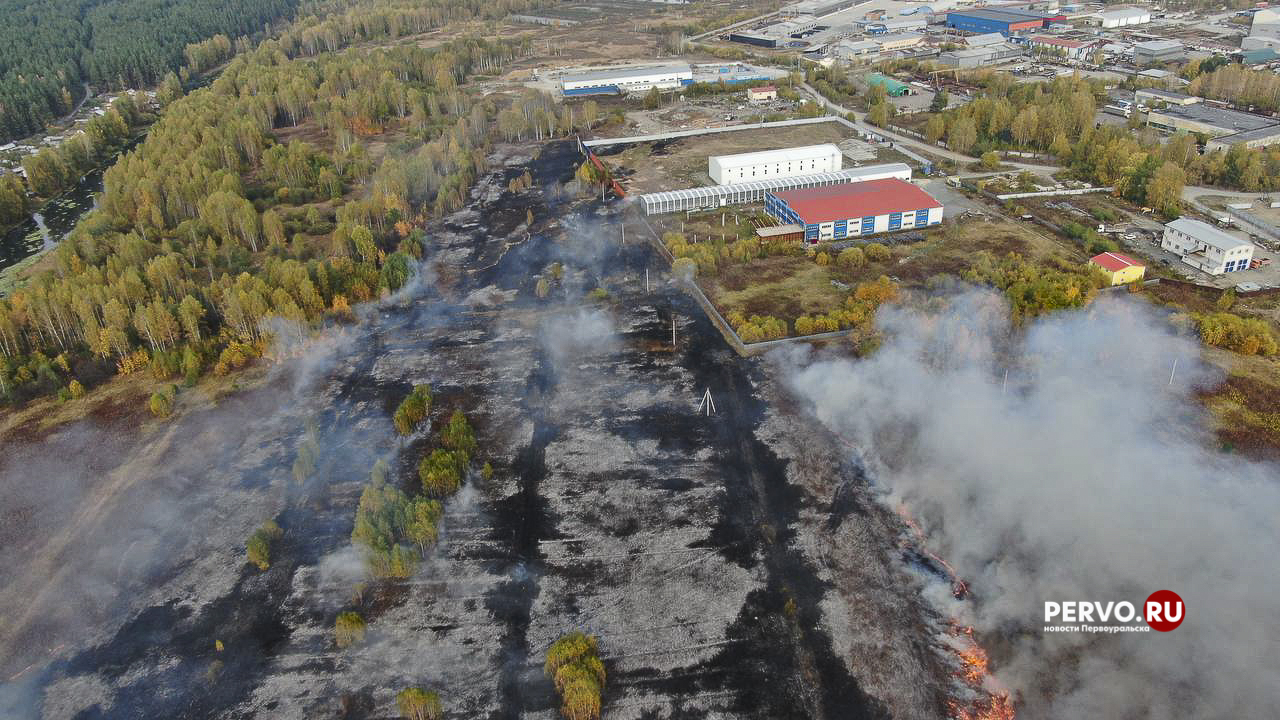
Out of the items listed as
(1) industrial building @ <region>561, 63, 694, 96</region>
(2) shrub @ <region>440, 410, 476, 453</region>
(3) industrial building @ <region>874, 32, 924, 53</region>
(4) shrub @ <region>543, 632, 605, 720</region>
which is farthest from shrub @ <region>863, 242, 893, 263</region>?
(3) industrial building @ <region>874, 32, 924, 53</region>

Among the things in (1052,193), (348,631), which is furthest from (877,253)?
(348,631)

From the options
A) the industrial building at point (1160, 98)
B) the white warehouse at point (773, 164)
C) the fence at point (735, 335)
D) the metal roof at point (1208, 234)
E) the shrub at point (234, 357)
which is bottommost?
the fence at point (735, 335)

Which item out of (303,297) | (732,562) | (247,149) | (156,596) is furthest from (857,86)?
(156,596)

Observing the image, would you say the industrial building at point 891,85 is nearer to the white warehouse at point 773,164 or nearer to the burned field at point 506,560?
the white warehouse at point 773,164

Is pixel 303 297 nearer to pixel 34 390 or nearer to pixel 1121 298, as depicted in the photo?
pixel 34 390

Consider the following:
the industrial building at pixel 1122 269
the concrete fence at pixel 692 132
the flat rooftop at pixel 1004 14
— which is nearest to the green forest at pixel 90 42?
the concrete fence at pixel 692 132

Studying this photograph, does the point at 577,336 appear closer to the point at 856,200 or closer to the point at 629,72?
the point at 856,200
